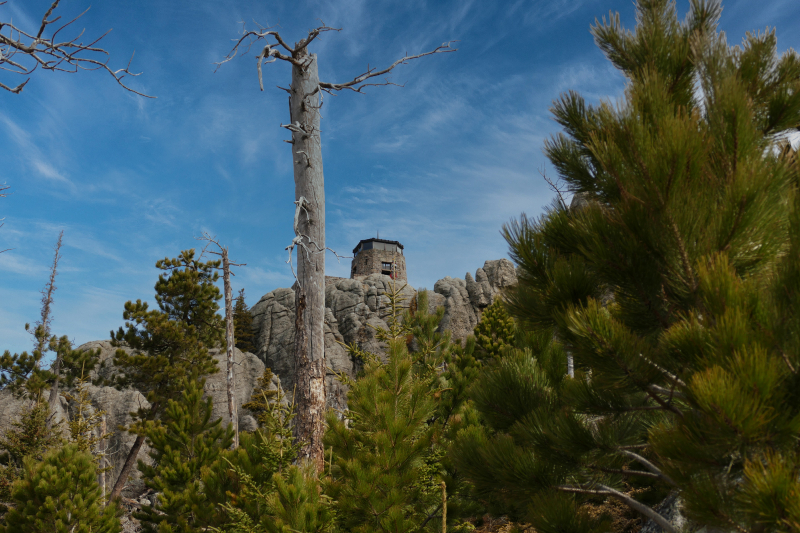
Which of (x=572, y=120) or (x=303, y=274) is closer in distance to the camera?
(x=572, y=120)

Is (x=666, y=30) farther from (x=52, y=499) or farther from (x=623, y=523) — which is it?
(x=52, y=499)

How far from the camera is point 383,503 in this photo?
4.63 m

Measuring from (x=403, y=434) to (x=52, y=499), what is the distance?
7.66 m

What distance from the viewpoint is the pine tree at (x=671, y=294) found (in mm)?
2053

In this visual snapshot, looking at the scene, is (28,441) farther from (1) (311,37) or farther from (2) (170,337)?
(1) (311,37)

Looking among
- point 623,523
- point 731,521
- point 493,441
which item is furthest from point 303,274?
point 623,523

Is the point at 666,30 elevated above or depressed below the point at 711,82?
above

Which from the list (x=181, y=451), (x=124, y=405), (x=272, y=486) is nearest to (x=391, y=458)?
(x=272, y=486)

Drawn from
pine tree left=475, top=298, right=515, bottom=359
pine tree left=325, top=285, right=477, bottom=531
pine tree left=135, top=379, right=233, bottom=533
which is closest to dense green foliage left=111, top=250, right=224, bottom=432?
pine tree left=135, top=379, right=233, bottom=533

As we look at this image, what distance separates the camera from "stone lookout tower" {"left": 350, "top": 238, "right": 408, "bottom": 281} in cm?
5050

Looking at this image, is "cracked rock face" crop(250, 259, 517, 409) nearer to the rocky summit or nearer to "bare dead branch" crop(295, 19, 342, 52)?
the rocky summit

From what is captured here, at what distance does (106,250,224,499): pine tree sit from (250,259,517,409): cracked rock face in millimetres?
13047

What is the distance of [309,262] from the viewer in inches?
270

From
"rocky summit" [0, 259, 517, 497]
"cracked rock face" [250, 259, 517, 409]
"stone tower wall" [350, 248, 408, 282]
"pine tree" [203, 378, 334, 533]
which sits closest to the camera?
"pine tree" [203, 378, 334, 533]
